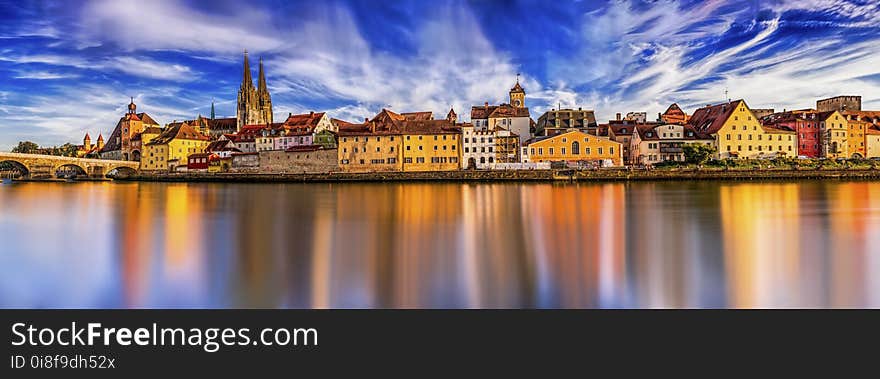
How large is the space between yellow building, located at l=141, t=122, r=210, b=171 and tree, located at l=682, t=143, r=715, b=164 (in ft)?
202

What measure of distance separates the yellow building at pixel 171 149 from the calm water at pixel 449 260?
5166 centimetres

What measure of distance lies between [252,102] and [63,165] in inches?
1442

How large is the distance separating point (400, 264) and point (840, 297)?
7.33 m

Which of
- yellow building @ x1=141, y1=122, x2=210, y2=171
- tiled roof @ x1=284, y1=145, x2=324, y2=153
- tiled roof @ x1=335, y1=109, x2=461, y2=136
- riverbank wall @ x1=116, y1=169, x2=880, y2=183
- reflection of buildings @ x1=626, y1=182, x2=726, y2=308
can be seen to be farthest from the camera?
yellow building @ x1=141, y1=122, x2=210, y2=171

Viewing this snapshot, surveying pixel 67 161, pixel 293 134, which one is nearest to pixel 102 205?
pixel 293 134

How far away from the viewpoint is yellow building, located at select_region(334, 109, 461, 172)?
165 feet

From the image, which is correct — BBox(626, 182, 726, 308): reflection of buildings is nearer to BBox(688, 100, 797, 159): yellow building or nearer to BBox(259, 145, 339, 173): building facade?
BBox(688, 100, 797, 159): yellow building

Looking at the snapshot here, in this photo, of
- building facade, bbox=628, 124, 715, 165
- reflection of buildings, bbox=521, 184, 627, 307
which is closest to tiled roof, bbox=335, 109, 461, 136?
building facade, bbox=628, 124, 715, 165

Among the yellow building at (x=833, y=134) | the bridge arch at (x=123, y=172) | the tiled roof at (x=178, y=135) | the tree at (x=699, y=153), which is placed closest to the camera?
the tree at (x=699, y=153)

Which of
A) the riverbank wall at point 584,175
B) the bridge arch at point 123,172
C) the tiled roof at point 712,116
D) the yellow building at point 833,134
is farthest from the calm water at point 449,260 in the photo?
the bridge arch at point 123,172

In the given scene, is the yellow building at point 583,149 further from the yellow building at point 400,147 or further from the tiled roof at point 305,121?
the tiled roof at point 305,121

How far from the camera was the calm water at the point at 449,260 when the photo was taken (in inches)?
297

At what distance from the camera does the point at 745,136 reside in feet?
163
